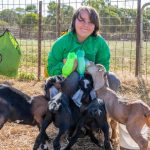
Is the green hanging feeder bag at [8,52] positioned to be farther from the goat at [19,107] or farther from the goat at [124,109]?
the goat at [124,109]

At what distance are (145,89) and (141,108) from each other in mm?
3850

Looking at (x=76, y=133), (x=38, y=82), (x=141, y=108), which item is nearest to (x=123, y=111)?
(x=141, y=108)

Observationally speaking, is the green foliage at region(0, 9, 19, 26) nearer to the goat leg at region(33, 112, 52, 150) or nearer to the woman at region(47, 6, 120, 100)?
the woman at region(47, 6, 120, 100)

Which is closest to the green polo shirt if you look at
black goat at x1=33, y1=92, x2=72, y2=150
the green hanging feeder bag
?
black goat at x1=33, y1=92, x2=72, y2=150

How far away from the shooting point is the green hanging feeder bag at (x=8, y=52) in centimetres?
770

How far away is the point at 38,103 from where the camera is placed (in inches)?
158

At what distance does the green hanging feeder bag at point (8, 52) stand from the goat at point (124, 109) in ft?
12.8

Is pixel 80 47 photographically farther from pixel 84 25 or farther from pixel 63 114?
pixel 63 114

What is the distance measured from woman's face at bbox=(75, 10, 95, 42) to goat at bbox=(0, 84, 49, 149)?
2.66ft

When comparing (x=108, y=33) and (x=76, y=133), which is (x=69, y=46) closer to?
(x=76, y=133)

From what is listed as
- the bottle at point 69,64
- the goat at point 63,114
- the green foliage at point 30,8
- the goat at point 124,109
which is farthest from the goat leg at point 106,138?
the green foliage at point 30,8

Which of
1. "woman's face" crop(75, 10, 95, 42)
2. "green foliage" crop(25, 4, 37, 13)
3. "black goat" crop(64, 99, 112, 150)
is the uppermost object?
"green foliage" crop(25, 4, 37, 13)

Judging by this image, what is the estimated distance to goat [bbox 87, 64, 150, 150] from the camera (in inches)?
148

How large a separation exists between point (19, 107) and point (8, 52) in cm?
393
